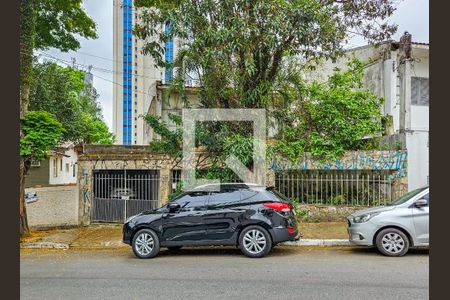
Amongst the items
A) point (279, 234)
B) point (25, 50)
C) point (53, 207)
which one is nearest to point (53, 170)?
point (53, 207)

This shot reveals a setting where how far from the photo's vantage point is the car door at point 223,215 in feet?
26.6

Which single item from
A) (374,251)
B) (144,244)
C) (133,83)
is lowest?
(374,251)

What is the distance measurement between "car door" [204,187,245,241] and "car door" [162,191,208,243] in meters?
0.15

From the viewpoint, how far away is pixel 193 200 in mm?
8484

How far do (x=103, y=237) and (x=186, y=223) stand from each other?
13.3 feet

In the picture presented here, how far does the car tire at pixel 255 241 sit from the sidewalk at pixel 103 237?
1.84 metres

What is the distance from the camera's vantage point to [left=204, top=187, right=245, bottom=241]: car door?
8102 millimetres

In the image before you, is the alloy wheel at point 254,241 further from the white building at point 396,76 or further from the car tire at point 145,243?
the white building at point 396,76

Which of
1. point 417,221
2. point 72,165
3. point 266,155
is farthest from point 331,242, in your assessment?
point 72,165

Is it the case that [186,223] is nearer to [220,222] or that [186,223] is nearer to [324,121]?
[220,222]

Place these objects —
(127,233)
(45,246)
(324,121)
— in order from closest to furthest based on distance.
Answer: (127,233)
(45,246)
(324,121)

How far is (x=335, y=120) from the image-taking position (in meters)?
12.7

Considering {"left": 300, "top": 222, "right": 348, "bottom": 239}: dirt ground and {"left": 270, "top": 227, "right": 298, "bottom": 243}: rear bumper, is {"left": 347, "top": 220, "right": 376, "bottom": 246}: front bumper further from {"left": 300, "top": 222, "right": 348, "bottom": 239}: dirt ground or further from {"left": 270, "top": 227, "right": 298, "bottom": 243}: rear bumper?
{"left": 300, "top": 222, "right": 348, "bottom": 239}: dirt ground

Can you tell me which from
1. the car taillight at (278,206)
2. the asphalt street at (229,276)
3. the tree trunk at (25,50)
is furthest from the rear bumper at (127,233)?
the tree trunk at (25,50)
